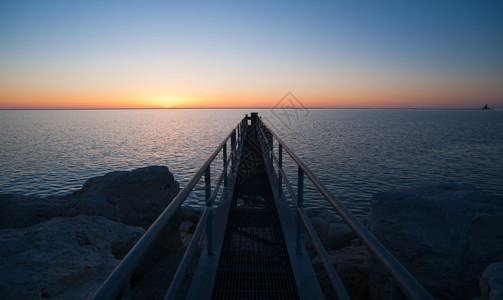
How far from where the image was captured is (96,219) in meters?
5.27

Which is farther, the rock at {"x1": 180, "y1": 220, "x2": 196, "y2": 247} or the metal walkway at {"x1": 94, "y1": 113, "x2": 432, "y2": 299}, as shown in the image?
the rock at {"x1": 180, "y1": 220, "x2": 196, "y2": 247}

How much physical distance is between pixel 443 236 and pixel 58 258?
5.97 meters

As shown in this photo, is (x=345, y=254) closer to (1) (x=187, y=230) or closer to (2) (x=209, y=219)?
(2) (x=209, y=219)

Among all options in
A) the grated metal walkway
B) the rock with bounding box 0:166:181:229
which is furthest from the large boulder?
the grated metal walkway

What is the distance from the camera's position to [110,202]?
727 cm

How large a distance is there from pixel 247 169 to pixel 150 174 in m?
2.95

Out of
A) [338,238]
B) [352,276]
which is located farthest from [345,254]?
[338,238]

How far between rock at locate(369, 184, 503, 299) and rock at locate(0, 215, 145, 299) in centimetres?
478

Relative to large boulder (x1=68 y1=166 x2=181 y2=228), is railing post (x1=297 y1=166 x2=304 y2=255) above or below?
above

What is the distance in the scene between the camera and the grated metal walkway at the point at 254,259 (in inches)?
120

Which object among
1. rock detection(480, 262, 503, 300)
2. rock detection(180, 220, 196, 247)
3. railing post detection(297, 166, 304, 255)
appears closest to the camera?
rock detection(480, 262, 503, 300)

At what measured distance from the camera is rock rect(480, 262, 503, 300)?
117 inches

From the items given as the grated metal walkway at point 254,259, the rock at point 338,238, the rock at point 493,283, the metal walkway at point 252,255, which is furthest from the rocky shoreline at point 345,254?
the rock at point 338,238

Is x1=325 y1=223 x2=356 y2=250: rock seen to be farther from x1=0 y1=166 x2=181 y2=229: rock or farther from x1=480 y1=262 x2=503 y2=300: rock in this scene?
x1=480 y1=262 x2=503 y2=300: rock
